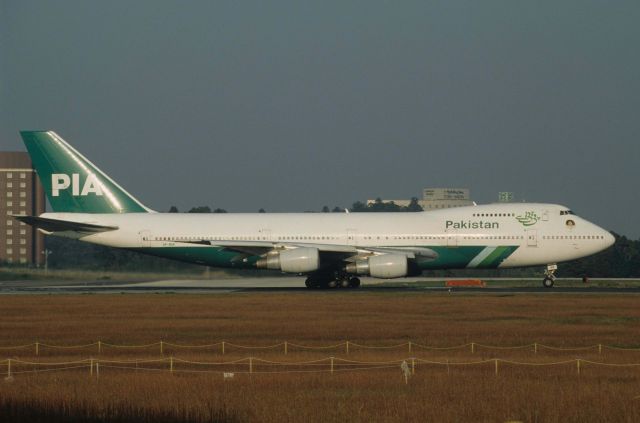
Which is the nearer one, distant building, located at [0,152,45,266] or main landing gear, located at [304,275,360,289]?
main landing gear, located at [304,275,360,289]

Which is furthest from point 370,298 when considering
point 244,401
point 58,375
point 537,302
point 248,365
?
point 244,401

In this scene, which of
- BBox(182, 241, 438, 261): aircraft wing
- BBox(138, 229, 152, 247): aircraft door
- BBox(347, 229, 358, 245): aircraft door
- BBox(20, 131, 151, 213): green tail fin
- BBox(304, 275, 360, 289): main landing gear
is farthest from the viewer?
BBox(20, 131, 151, 213): green tail fin

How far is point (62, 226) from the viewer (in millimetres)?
57375

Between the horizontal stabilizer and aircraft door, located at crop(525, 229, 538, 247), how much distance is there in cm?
2239

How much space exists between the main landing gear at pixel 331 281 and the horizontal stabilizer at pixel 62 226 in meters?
11.2

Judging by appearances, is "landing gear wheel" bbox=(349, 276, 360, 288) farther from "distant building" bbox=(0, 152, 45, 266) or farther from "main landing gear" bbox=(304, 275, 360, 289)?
"distant building" bbox=(0, 152, 45, 266)

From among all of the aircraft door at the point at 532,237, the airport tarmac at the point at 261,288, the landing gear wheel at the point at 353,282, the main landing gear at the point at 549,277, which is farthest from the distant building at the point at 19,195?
the aircraft door at the point at 532,237

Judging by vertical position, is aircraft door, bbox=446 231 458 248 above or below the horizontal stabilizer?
below

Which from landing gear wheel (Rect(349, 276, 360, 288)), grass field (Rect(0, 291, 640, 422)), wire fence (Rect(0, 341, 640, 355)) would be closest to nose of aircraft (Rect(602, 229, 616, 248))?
grass field (Rect(0, 291, 640, 422))

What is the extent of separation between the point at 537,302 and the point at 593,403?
26192 mm

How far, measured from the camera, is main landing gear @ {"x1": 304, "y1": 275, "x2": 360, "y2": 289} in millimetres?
57812

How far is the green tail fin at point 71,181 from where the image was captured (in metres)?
60.2

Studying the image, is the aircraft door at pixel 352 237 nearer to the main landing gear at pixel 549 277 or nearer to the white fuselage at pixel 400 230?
the white fuselage at pixel 400 230

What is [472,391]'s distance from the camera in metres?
21.4
